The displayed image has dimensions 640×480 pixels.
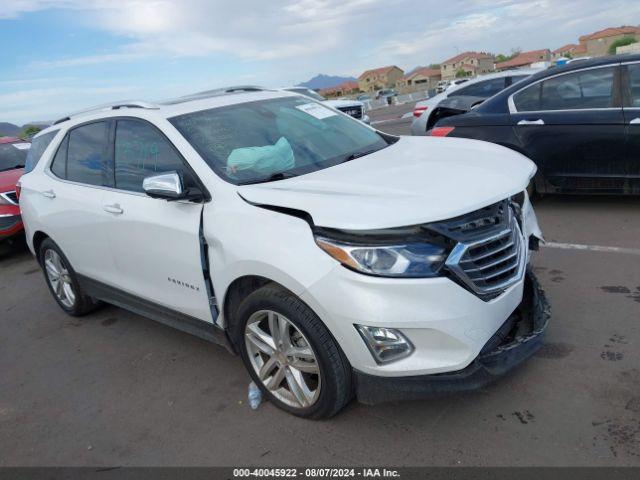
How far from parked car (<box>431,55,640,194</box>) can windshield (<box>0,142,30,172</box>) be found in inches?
285

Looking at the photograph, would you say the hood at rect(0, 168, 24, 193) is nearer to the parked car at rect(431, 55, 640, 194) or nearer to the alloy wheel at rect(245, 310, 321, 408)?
the alloy wheel at rect(245, 310, 321, 408)

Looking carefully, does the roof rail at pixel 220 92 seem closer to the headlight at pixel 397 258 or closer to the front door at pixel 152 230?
the front door at pixel 152 230

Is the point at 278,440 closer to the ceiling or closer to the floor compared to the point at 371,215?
closer to the floor

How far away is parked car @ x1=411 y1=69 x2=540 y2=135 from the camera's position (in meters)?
9.63

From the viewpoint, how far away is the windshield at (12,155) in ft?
28.9

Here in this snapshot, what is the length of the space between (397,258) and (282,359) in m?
0.94

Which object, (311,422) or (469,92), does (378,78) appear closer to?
(469,92)

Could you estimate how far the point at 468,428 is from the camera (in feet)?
9.03

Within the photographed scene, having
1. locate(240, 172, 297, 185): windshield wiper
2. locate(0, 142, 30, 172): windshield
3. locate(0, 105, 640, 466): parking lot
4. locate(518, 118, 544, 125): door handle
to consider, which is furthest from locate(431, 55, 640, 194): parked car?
locate(0, 142, 30, 172): windshield

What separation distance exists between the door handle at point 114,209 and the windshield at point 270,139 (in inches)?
28.8

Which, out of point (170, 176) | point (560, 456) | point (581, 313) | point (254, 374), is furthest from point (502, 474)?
point (170, 176)

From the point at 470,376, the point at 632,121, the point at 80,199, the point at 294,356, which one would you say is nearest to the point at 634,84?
the point at 632,121

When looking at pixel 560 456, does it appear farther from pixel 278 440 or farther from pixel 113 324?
pixel 113 324

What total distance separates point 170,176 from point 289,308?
1043mm
